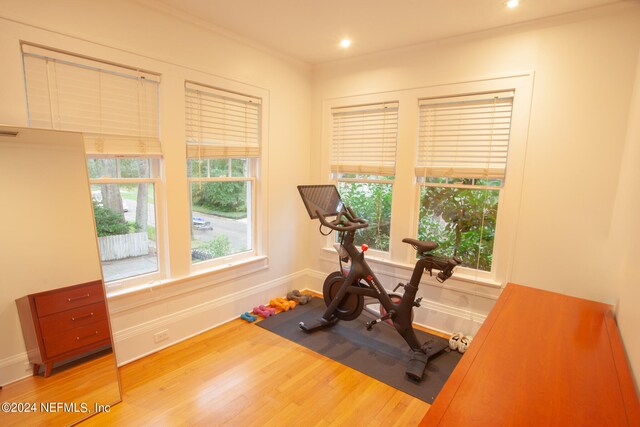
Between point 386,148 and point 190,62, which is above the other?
point 190,62

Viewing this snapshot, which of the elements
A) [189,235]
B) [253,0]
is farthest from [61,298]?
[253,0]

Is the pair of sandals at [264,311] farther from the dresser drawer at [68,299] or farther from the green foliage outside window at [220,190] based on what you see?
the dresser drawer at [68,299]

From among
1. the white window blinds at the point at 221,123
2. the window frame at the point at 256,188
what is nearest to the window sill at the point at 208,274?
the window frame at the point at 256,188

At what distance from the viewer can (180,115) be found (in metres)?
2.66

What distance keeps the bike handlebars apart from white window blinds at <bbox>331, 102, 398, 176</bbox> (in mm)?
762

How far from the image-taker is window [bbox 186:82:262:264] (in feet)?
9.34

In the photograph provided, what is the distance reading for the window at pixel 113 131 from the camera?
202 cm

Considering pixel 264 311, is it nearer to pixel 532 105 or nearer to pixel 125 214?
pixel 125 214

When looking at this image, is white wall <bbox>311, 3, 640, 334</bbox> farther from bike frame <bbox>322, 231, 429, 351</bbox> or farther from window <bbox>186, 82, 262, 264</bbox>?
window <bbox>186, 82, 262, 264</bbox>

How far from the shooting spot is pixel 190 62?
2668 mm

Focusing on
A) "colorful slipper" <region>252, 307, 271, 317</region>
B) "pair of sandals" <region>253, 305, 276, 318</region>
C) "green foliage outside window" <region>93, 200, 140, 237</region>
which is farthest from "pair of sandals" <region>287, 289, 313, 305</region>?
"green foliage outside window" <region>93, 200, 140, 237</region>

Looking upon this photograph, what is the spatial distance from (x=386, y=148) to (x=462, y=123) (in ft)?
2.48

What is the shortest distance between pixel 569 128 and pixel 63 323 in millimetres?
3717

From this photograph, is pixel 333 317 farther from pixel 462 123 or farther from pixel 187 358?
pixel 462 123
